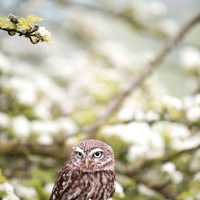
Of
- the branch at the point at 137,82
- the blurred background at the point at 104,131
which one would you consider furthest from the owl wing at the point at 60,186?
the branch at the point at 137,82

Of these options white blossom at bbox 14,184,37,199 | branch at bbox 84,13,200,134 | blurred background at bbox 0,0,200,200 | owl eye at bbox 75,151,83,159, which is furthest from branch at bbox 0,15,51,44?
branch at bbox 84,13,200,134

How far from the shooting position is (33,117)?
20.7 feet

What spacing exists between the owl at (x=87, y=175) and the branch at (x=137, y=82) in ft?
4.20

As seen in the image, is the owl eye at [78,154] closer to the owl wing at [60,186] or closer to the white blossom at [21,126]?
the owl wing at [60,186]

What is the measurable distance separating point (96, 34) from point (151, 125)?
14.4 feet

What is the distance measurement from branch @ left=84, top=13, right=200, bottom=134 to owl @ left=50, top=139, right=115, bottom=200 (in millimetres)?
1281

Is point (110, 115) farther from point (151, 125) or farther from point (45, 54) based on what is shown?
point (45, 54)

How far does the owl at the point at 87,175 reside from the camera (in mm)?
4668

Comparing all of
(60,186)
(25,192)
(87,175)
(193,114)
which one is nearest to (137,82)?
(193,114)

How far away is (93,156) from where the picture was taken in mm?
4879

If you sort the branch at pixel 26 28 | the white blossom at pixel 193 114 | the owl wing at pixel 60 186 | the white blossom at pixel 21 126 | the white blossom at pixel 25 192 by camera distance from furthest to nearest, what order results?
1. the white blossom at pixel 21 126
2. the white blossom at pixel 193 114
3. the white blossom at pixel 25 192
4. the owl wing at pixel 60 186
5. the branch at pixel 26 28

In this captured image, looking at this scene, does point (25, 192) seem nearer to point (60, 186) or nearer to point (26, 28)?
point (60, 186)

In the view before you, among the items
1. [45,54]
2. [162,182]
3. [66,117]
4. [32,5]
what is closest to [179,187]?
[162,182]

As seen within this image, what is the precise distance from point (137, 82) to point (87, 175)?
1945mm
